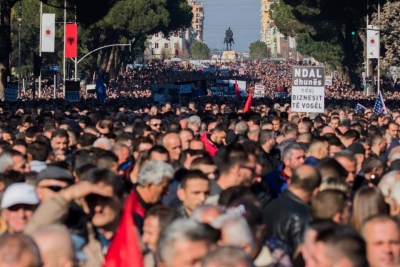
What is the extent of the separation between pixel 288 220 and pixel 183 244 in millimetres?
2037

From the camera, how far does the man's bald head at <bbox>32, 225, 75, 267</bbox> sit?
5.13m

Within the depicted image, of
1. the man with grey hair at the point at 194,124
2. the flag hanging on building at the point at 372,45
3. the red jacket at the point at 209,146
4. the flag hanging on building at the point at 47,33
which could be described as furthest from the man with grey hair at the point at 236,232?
the flag hanging on building at the point at 372,45

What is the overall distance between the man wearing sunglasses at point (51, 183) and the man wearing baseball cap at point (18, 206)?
21.1 inches

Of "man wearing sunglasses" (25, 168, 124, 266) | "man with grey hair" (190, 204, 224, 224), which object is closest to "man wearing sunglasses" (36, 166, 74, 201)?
"man wearing sunglasses" (25, 168, 124, 266)

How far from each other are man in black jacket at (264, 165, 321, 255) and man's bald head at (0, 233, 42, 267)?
2.38m

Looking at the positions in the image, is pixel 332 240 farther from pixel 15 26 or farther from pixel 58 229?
pixel 15 26

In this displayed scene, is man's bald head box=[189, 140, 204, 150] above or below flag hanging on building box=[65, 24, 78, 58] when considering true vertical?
below

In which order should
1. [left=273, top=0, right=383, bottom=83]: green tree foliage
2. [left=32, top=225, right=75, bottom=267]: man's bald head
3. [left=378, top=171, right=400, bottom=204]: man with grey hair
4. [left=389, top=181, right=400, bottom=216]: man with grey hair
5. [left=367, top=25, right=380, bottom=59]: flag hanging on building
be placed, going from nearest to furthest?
[left=32, top=225, right=75, bottom=267]: man's bald head
[left=389, top=181, right=400, bottom=216]: man with grey hair
[left=378, top=171, right=400, bottom=204]: man with grey hair
[left=367, top=25, right=380, bottom=59]: flag hanging on building
[left=273, top=0, right=383, bottom=83]: green tree foliage

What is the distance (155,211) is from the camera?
632 cm

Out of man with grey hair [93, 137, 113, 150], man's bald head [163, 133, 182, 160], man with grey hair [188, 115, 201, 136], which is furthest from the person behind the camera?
man with grey hair [188, 115, 201, 136]

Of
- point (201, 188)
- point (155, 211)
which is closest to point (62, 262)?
point (155, 211)

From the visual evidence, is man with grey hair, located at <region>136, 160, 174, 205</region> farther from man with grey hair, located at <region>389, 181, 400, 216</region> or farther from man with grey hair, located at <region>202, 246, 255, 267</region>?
man with grey hair, located at <region>202, 246, 255, 267</region>

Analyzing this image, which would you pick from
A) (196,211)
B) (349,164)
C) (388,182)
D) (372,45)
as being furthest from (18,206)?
(372,45)

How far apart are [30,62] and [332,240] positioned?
264 feet
